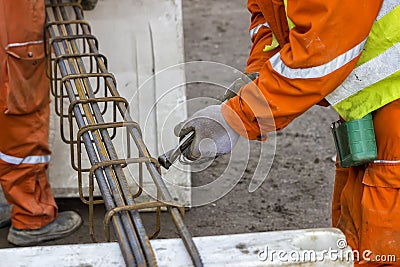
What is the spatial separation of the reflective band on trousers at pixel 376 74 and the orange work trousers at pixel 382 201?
53 mm

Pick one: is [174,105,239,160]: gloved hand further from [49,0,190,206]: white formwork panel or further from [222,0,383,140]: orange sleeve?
[49,0,190,206]: white formwork panel

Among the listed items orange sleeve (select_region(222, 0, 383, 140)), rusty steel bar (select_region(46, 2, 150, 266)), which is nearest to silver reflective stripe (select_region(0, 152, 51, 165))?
rusty steel bar (select_region(46, 2, 150, 266))

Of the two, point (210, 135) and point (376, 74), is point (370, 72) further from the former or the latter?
point (210, 135)

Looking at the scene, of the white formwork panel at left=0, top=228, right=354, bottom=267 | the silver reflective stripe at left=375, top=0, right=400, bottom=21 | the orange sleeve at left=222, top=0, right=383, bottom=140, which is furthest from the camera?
the silver reflective stripe at left=375, top=0, right=400, bottom=21

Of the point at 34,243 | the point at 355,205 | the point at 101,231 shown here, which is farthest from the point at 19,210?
the point at 355,205

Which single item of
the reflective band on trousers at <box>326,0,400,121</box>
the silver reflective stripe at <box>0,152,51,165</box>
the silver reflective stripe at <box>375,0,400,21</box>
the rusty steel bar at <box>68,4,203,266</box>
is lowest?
the silver reflective stripe at <box>0,152,51,165</box>

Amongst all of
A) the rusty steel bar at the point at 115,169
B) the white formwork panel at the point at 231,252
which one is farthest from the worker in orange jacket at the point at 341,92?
the white formwork panel at the point at 231,252

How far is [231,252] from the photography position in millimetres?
1611

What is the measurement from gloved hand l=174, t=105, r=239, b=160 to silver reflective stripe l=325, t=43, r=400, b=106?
336mm

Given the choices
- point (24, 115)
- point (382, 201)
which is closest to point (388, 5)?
point (382, 201)

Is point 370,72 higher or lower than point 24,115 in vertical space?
higher

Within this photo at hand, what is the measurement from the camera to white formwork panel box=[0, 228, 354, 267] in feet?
5.17

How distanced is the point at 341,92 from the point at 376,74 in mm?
118

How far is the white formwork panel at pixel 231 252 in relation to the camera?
1.58 m
